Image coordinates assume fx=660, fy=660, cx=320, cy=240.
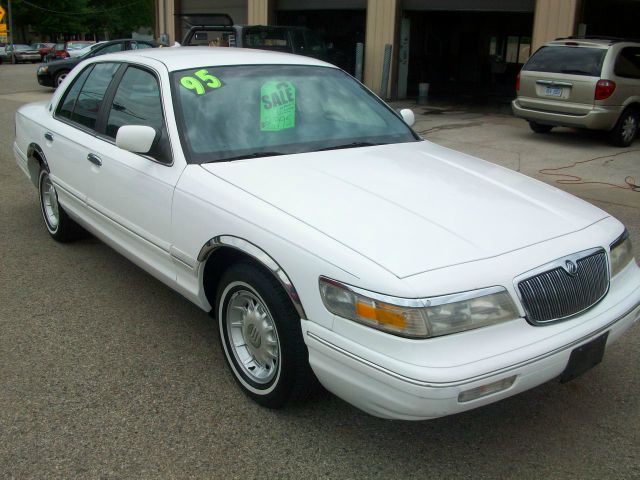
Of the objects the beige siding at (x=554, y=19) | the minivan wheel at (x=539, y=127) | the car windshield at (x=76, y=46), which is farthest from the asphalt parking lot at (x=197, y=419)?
the car windshield at (x=76, y=46)

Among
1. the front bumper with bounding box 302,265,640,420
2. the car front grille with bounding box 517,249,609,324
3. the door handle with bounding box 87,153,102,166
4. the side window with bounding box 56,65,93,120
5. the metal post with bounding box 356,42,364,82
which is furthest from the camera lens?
the metal post with bounding box 356,42,364,82

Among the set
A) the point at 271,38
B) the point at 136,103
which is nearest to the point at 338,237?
the point at 136,103

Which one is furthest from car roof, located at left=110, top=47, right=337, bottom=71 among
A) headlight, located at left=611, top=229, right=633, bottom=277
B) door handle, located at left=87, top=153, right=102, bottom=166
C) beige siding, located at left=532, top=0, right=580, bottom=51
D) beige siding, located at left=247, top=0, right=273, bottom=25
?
beige siding, located at left=247, top=0, right=273, bottom=25

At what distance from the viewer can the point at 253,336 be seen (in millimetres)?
3221

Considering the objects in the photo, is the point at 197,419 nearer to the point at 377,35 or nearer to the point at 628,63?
the point at 628,63

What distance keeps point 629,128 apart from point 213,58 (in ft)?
30.0

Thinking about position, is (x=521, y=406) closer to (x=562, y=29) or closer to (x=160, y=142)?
(x=160, y=142)

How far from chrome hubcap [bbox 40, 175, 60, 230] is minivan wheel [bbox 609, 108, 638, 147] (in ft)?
29.6

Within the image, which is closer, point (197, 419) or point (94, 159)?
point (197, 419)

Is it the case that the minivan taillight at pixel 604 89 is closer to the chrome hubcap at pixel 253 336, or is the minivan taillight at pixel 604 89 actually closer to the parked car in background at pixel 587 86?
the parked car in background at pixel 587 86

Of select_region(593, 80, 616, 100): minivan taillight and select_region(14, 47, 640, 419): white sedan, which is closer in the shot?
select_region(14, 47, 640, 419): white sedan

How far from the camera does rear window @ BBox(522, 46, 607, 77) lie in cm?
1076

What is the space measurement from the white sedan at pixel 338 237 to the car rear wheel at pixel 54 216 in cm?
89

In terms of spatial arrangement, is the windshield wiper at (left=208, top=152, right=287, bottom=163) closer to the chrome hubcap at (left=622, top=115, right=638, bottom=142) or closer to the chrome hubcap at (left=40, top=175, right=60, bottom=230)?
the chrome hubcap at (left=40, top=175, right=60, bottom=230)
